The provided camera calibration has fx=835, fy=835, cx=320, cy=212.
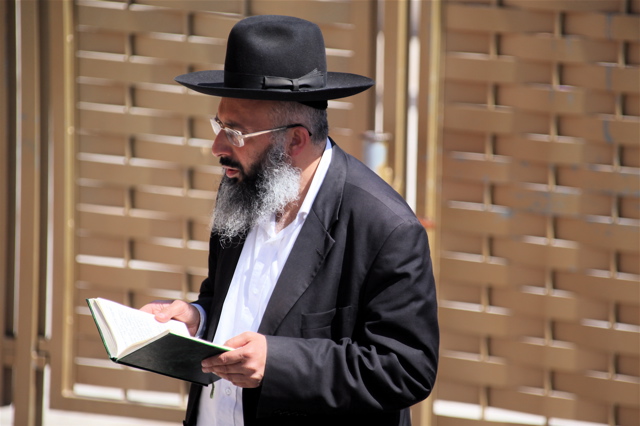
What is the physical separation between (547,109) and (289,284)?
2.04 m

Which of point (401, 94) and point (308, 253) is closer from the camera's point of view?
point (308, 253)

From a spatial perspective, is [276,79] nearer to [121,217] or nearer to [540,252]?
[540,252]

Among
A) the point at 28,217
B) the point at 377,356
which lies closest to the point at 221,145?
the point at 377,356

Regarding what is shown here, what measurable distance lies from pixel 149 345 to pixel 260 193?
0.57 meters

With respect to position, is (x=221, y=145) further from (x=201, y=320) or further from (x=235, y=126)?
(x=201, y=320)

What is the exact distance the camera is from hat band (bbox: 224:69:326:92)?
230 cm

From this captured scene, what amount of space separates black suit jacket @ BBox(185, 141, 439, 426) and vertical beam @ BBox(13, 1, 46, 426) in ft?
8.43

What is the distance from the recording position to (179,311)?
2.52 meters

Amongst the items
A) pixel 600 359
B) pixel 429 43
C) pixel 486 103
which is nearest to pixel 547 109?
pixel 486 103

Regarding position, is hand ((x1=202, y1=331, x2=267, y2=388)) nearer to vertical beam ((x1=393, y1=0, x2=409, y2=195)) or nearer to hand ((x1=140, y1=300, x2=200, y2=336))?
hand ((x1=140, y1=300, x2=200, y2=336))

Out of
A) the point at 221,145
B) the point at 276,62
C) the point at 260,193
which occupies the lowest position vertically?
the point at 260,193

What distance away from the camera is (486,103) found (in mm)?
3945

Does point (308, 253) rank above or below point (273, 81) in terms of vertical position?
below

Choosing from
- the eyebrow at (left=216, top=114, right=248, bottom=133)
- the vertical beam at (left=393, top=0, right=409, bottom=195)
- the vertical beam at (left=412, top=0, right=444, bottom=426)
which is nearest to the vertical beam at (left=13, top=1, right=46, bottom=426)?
the vertical beam at (left=393, top=0, right=409, bottom=195)
